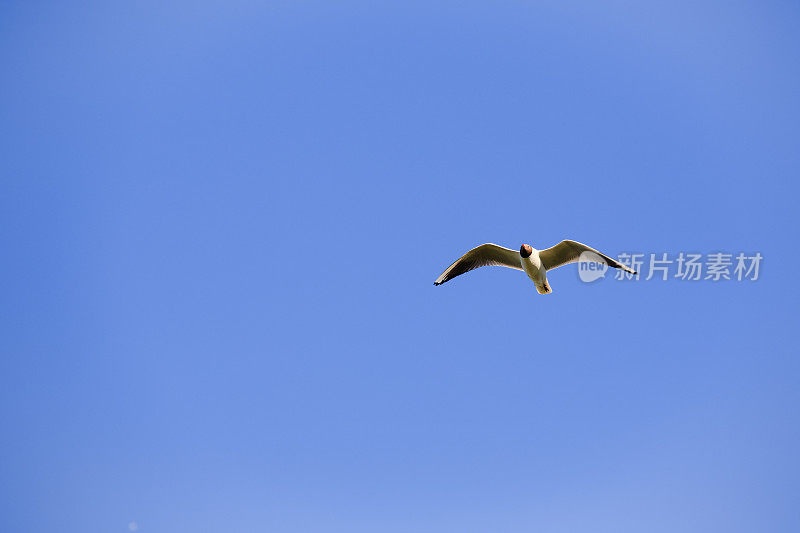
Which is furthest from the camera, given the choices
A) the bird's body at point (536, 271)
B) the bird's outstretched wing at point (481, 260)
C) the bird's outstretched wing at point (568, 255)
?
the bird's outstretched wing at point (481, 260)

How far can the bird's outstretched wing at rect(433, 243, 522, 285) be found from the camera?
16.8 meters

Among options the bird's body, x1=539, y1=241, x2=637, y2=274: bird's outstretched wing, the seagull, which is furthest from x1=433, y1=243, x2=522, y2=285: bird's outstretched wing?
x1=539, y1=241, x2=637, y2=274: bird's outstretched wing

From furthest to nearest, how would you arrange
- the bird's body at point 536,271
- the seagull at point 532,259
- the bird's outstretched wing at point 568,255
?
1. the bird's body at point 536,271
2. the seagull at point 532,259
3. the bird's outstretched wing at point 568,255

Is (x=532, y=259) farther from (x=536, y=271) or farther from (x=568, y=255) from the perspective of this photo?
(x=568, y=255)

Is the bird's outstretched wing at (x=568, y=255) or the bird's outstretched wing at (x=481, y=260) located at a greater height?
the bird's outstretched wing at (x=481, y=260)

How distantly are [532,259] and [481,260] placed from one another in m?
1.57

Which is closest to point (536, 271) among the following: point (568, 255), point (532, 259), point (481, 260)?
point (532, 259)

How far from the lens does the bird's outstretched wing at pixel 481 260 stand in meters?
16.8

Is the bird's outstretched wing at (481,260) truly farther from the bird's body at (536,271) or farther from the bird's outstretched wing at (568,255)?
the bird's outstretched wing at (568,255)

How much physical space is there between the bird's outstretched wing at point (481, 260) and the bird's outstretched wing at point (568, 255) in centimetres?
73

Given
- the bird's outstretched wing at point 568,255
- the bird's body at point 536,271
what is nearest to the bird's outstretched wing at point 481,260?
the bird's body at point 536,271

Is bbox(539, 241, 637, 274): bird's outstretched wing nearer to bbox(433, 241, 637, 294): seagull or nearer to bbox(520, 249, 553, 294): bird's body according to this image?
bbox(433, 241, 637, 294): seagull

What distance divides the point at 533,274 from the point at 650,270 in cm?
300

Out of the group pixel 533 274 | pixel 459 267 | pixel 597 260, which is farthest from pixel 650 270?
pixel 459 267
